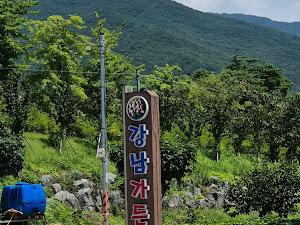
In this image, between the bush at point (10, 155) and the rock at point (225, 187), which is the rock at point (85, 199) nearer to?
the bush at point (10, 155)

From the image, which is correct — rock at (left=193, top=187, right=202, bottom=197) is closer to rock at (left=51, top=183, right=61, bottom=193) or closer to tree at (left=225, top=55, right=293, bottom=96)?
rock at (left=51, top=183, right=61, bottom=193)

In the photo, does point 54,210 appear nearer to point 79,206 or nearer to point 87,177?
point 79,206

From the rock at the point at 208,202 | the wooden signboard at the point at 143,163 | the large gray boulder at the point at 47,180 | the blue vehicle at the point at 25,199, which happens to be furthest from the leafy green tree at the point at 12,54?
the wooden signboard at the point at 143,163

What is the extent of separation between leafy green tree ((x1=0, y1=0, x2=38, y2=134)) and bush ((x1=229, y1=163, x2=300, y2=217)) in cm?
1223

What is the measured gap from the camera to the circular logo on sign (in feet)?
42.7

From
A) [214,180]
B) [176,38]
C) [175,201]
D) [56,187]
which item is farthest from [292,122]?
[176,38]

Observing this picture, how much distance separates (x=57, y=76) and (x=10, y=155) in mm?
11688

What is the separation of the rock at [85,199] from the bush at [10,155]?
3722 mm

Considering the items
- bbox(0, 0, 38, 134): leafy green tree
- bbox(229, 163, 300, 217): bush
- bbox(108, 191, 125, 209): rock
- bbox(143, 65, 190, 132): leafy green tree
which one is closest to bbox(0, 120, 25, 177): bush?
bbox(0, 0, 38, 134): leafy green tree

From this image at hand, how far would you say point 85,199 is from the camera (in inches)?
972

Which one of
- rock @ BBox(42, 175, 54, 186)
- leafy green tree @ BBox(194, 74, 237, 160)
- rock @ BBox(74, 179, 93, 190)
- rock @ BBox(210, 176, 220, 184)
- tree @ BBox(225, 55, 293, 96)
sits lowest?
rock @ BBox(210, 176, 220, 184)

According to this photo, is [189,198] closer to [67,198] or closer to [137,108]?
[67,198]

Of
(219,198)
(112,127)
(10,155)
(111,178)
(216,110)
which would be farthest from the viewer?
(216,110)

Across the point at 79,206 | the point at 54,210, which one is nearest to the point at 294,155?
the point at 79,206
